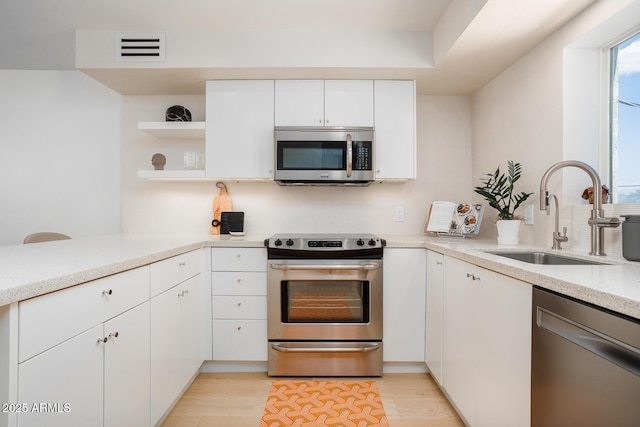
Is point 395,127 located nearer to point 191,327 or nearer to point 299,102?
point 299,102

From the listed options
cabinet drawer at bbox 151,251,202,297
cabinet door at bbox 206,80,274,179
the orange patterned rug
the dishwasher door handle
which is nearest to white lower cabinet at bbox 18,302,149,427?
cabinet drawer at bbox 151,251,202,297

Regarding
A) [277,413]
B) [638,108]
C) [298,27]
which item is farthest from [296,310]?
[638,108]

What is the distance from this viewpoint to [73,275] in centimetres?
104

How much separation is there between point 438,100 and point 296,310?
2.12m

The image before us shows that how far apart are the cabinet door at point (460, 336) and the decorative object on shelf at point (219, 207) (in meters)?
1.78

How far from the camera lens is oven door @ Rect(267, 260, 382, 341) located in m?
2.27

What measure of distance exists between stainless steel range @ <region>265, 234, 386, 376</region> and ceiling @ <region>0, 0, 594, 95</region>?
4.12 ft

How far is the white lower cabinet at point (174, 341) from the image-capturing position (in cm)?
161

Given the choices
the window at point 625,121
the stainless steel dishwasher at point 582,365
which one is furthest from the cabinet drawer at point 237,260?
the window at point 625,121

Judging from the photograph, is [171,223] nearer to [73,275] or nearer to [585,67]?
[73,275]

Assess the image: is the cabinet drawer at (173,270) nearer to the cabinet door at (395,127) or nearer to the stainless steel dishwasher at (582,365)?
the cabinet door at (395,127)

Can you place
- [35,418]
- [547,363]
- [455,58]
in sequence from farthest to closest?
[455,58] → [547,363] → [35,418]

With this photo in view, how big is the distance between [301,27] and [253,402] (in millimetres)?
2416

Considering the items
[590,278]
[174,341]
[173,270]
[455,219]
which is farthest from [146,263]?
[455,219]
